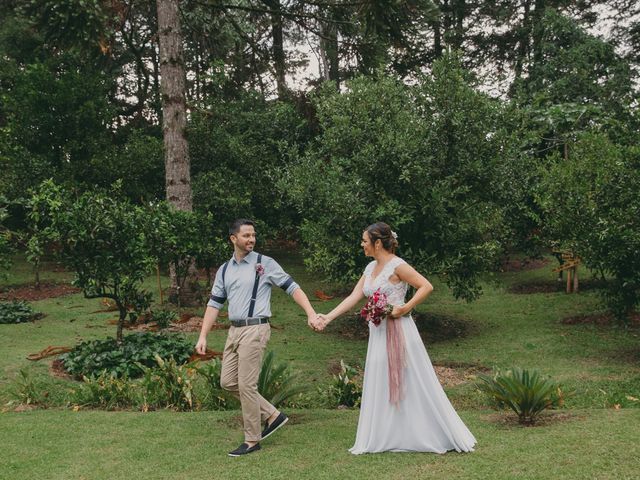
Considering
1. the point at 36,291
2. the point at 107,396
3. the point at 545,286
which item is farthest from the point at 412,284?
the point at 36,291

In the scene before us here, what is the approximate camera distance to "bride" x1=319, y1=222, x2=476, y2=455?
614cm

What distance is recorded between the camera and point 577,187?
44.3 feet

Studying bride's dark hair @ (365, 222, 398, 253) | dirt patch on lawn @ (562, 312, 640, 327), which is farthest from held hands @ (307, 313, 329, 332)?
dirt patch on lawn @ (562, 312, 640, 327)

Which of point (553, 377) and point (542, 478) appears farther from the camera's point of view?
point (553, 377)

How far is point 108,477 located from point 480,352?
9102 millimetres

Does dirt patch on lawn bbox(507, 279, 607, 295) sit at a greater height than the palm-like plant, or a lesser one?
lesser

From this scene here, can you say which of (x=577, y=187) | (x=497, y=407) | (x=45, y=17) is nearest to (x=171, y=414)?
(x=497, y=407)

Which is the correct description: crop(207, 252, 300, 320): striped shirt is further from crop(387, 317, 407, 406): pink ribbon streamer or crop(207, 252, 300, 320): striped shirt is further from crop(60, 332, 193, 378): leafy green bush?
crop(60, 332, 193, 378): leafy green bush

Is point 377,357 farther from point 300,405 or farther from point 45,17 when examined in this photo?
point 45,17

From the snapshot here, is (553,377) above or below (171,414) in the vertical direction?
below

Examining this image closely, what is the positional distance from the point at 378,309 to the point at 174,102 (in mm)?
12105

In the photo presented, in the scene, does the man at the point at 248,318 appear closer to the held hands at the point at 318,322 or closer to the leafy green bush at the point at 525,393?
the held hands at the point at 318,322

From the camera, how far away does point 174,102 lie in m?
16.8

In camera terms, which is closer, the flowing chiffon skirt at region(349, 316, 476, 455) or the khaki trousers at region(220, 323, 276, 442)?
the flowing chiffon skirt at region(349, 316, 476, 455)
